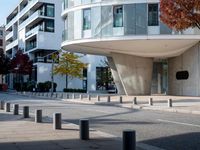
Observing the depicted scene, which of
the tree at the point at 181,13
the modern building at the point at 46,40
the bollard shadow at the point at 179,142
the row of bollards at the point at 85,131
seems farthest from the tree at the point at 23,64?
the bollard shadow at the point at 179,142

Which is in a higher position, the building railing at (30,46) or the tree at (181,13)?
the building railing at (30,46)

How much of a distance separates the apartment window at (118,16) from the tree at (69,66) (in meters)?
25.9

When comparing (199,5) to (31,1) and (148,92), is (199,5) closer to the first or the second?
(148,92)

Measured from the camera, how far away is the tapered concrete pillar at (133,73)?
42719 mm

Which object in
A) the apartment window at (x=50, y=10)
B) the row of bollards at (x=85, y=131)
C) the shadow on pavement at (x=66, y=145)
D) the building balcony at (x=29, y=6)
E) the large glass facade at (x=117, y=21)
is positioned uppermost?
the building balcony at (x=29, y=6)

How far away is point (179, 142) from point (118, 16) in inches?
1194

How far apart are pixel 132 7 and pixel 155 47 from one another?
4.48 meters

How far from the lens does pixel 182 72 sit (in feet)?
137

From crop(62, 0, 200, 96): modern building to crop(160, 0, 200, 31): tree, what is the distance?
1482 cm

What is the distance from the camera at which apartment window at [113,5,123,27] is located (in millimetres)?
39844

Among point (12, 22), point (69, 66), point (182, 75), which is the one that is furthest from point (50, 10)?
point (182, 75)

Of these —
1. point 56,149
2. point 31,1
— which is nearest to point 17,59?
point 31,1

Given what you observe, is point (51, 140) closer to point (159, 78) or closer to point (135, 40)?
point (135, 40)

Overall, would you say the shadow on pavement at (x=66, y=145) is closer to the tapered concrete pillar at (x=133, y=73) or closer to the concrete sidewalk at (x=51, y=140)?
the concrete sidewalk at (x=51, y=140)
